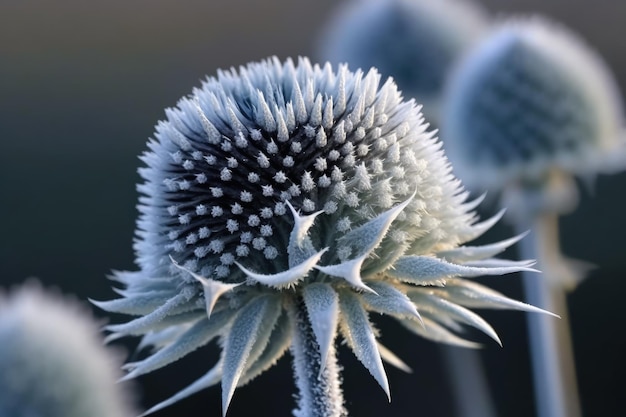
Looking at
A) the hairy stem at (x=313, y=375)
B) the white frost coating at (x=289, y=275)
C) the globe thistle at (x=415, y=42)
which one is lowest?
the hairy stem at (x=313, y=375)

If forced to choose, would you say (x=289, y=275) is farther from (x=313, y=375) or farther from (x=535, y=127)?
(x=535, y=127)

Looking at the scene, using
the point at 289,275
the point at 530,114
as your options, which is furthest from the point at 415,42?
the point at 289,275

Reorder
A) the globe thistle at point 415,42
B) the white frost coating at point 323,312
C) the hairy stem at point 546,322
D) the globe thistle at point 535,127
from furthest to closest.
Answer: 1. the globe thistle at point 415,42
2. the globe thistle at point 535,127
3. the hairy stem at point 546,322
4. the white frost coating at point 323,312

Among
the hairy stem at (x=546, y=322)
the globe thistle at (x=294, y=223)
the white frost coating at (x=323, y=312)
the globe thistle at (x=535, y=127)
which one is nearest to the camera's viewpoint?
the white frost coating at (x=323, y=312)

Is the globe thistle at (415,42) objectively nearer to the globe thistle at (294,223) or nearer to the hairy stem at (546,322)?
the hairy stem at (546,322)

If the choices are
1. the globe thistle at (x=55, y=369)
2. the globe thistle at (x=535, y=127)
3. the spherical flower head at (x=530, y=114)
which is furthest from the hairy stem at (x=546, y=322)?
the globe thistle at (x=55, y=369)

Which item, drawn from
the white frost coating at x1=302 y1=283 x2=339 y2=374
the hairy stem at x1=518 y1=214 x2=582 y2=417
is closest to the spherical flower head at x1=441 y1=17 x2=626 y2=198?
the hairy stem at x1=518 y1=214 x2=582 y2=417

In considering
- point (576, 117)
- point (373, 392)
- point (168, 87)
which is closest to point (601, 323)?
point (373, 392)
